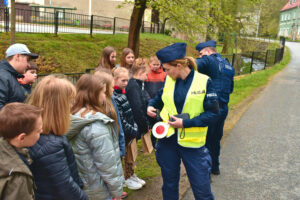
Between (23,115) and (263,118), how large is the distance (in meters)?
7.24

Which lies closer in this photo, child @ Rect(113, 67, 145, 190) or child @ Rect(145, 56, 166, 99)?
child @ Rect(113, 67, 145, 190)

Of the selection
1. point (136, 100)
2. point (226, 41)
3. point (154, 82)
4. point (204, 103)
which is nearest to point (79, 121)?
point (204, 103)

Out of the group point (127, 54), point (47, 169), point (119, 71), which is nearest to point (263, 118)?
point (127, 54)

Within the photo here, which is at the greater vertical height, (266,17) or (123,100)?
(266,17)

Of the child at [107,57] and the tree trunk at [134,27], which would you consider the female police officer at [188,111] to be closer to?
the child at [107,57]

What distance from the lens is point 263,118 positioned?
26.1 feet

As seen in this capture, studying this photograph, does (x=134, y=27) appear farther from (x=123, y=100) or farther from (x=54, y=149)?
(x=54, y=149)

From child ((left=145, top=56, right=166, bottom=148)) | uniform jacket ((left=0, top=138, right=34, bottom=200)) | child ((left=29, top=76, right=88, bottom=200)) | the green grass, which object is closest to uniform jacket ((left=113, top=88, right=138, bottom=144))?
child ((left=29, top=76, right=88, bottom=200))

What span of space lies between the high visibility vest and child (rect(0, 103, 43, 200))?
1456 mm

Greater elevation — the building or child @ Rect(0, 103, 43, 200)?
the building

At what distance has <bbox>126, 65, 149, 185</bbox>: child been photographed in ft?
13.2

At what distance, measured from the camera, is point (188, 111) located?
9.71ft

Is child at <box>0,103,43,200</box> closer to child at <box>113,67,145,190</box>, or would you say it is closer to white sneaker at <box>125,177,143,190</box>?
child at <box>113,67,145,190</box>

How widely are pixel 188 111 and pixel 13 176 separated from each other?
1735 mm
